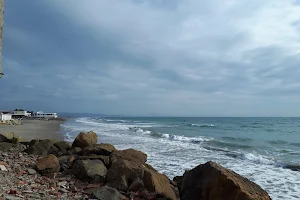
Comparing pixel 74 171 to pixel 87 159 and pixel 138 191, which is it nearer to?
pixel 87 159

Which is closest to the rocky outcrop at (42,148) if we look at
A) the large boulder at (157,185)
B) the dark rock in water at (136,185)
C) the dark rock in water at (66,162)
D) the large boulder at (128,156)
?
the dark rock in water at (66,162)

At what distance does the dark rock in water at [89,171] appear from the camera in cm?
655

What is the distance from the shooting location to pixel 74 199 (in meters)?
5.16

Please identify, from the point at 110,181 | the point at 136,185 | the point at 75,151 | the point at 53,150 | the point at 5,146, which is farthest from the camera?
the point at 5,146

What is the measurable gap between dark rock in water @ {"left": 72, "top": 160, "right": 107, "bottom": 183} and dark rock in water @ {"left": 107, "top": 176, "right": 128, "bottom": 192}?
558mm

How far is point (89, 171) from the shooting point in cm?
664

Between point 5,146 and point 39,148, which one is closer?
point 39,148

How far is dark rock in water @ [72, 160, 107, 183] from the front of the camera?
6.55 m

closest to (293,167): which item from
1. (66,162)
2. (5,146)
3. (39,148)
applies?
(66,162)

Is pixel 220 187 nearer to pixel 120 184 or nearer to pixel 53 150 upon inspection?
pixel 120 184

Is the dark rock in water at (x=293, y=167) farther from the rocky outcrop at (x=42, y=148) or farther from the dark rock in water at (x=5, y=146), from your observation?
the dark rock in water at (x=5, y=146)

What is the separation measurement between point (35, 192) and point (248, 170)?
849cm

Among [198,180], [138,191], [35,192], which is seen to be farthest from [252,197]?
[35,192]

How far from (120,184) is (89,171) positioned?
103 centimetres
